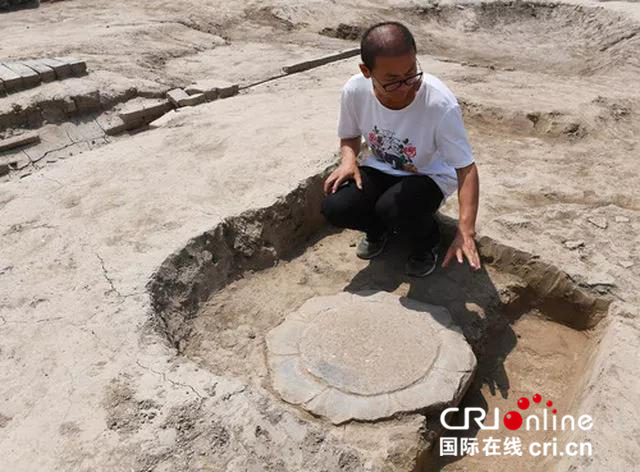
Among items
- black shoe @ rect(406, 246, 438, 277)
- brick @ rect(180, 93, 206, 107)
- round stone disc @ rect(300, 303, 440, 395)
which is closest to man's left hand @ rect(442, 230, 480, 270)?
round stone disc @ rect(300, 303, 440, 395)

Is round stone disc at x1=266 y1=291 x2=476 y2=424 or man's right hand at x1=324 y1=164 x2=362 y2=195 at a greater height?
man's right hand at x1=324 y1=164 x2=362 y2=195

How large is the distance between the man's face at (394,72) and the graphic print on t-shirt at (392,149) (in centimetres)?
25

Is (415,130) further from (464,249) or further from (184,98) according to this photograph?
(184,98)

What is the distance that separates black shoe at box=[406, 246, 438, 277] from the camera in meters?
3.00

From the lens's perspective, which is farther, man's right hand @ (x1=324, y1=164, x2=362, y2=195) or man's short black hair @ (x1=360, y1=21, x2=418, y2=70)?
man's right hand @ (x1=324, y1=164, x2=362, y2=195)

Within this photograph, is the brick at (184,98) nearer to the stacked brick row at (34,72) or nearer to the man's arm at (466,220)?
the stacked brick row at (34,72)

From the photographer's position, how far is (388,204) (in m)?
2.68

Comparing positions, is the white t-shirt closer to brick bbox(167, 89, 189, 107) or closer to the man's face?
the man's face

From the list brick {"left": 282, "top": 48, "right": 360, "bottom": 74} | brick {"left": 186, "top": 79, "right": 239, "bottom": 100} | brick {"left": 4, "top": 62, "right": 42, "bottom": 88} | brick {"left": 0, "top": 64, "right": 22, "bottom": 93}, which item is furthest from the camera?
brick {"left": 282, "top": 48, "right": 360, "bottom": 74}

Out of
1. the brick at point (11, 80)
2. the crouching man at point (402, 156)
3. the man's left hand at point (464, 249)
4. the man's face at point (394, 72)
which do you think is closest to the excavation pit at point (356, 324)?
the crouching man at point (402, 156)

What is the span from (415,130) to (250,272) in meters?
1.19

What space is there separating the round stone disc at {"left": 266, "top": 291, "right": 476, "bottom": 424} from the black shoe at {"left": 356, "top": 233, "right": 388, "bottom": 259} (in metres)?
0.39

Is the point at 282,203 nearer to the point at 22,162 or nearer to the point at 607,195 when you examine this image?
the point at 607,195

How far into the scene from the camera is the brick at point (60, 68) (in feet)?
16.1
